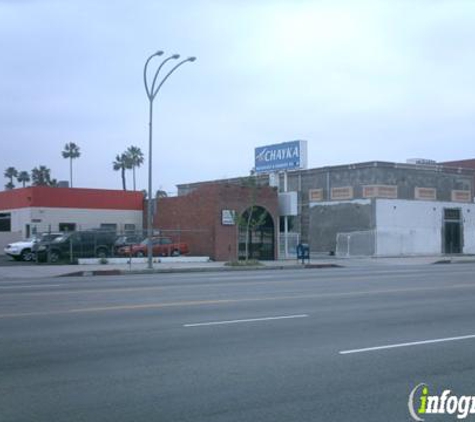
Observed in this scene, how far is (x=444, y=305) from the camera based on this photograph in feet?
51.6

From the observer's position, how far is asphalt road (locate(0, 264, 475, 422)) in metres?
6.98

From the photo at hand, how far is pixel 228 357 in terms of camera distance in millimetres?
9430

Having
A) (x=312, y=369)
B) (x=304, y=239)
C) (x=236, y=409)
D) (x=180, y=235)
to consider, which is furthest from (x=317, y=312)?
(x=304, y=239)

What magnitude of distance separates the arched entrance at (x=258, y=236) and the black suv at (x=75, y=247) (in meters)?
8.89

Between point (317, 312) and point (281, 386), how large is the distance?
21.9 feet

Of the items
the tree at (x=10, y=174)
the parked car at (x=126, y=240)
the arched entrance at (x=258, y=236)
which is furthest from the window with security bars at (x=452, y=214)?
the tree at (x=10, y=174)

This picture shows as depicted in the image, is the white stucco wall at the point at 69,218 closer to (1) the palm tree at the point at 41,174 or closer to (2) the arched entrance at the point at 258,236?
(2) the arched entrance at the point at 258,236

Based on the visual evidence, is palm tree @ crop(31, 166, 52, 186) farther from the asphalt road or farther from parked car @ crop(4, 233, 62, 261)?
the asphalt road

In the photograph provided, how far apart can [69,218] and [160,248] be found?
10.9 meters

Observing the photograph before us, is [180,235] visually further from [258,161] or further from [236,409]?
[236,409]

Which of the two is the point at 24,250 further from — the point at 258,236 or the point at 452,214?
the point at 452,214

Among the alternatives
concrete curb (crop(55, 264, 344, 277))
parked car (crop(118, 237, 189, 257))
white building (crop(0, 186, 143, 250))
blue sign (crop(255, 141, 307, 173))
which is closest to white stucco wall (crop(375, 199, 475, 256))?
blue sign (crop(255, 141, 307, 173))

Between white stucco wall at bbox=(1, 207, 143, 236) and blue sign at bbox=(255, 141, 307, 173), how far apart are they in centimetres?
1138

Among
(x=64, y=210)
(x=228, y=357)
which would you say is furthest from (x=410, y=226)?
(x=228, y=357)
